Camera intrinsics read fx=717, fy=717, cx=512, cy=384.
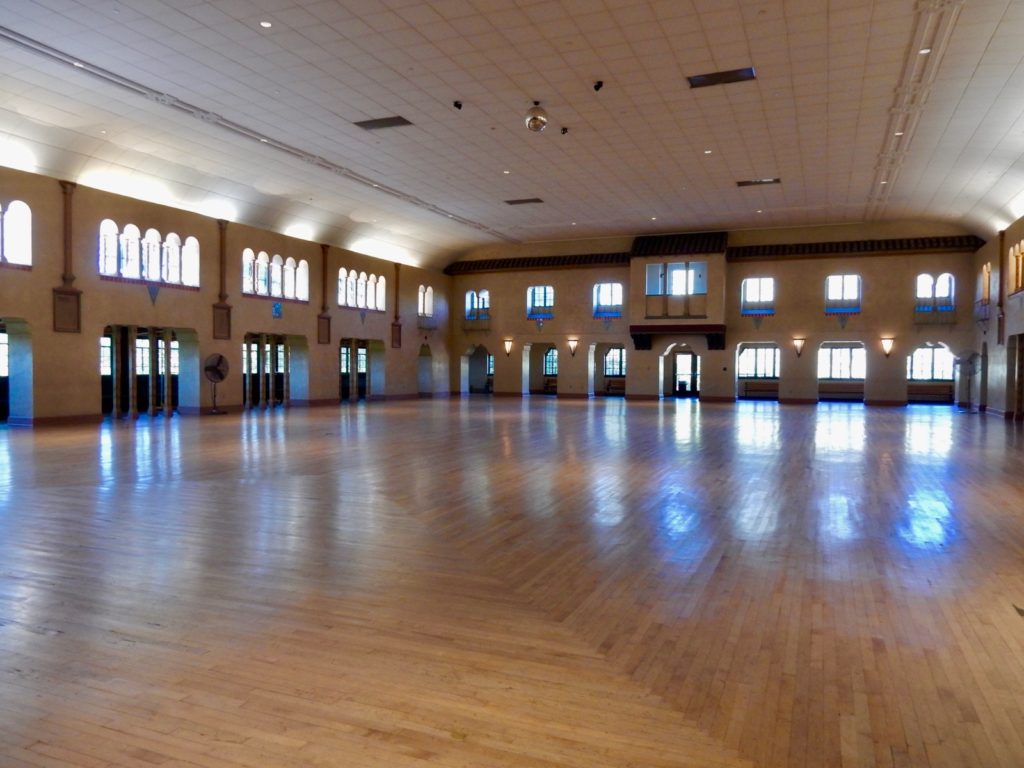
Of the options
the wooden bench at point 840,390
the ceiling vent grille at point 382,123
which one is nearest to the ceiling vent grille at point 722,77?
the ceiling vent grille at point 382,123

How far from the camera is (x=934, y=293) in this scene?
2695 centimetres

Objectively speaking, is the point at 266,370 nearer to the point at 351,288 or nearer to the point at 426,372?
the point at 351,288

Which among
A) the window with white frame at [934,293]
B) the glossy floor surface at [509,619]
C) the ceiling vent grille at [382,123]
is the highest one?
the ceiling vent grille at [382,123]

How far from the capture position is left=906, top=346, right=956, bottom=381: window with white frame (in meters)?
30.6

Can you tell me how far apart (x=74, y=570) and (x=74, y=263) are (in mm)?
15043

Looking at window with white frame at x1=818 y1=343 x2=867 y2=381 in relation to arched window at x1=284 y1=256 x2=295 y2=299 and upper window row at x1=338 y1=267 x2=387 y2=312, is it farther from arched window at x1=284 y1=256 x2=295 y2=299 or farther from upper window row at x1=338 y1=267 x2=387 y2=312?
arched window at x1=284 y1=256 x2=295 y2=299

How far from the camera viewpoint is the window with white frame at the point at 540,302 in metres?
32.6

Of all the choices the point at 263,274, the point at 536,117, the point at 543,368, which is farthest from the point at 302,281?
the point at 543,368

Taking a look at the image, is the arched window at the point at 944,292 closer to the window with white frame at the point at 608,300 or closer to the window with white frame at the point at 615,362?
the window with white frame at the point at 608,300

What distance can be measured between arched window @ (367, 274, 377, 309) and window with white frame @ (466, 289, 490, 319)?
6083mm

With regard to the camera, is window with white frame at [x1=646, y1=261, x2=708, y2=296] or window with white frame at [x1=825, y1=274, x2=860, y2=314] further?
window with white frame at [x1=646, y1=261, x2=708, y2=296]

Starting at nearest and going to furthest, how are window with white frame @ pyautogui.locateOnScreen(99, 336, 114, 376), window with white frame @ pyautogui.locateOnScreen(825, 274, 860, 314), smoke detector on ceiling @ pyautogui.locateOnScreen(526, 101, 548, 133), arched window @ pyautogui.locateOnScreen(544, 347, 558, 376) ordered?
smoke detector on ceiling @ pyautogui.locateOnScreen(526, 101, 548, 133)
window with white frame @ pyautogui.locateOnScreen(99, 336, 114, 376)
window with white frame @ pyautogui.locateOnScreen(825, 274, 860, 314)
arched window @ pyautogui.locateOnScreen(544, 347, 558, 376)

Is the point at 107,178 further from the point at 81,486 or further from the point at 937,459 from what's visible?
the point at 937,459

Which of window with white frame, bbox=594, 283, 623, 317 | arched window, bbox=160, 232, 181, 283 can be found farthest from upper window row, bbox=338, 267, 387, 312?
window with white frame, bbox=594, 283, 623, 317
